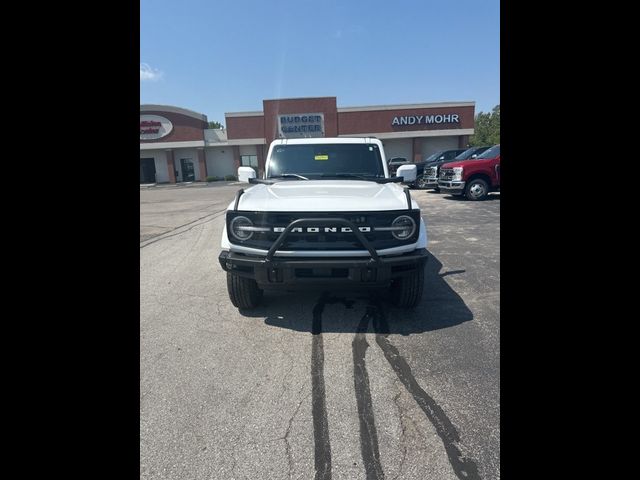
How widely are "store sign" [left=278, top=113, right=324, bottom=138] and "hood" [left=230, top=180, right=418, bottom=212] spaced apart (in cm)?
3034

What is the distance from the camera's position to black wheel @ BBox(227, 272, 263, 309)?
338 cm

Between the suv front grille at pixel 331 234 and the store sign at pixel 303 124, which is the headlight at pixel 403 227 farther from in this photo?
the store sign at pixel 303 124

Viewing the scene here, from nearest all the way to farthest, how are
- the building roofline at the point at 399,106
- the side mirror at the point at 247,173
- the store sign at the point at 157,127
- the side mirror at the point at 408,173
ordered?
the side mirror at the point at 408,173
the side mirror at the point at 247,173
the building roofline at the point at 399,106
the store sign at the point at 157,127

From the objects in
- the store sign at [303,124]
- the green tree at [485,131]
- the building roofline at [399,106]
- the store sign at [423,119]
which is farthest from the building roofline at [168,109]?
the green tree at [485,131]

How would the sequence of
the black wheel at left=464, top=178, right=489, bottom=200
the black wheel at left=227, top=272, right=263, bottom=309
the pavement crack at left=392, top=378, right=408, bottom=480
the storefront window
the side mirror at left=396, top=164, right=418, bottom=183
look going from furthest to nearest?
the storefront window, the black wheel at left=464, top=178, right=489, bottom=200, the side mirror at left=396, top=164, right=418, bottom=183, the black wheel at left=227, top=272, right=263, bottom=309, the pavement crack at left=392, top=378, right=408, bottom=480

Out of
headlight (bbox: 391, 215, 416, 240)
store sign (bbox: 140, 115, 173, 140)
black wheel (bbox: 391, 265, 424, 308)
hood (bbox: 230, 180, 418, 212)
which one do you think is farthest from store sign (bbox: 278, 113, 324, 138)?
headlight (bbox: 391, 215, 416, 240)

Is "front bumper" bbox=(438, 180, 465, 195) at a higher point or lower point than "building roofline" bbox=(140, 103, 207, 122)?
lower

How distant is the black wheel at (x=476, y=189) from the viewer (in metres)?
12.1

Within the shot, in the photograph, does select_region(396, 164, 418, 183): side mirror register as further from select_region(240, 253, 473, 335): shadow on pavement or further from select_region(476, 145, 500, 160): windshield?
select_region(476, 145, 500, 160): windshield

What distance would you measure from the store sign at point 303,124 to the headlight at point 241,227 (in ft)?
101

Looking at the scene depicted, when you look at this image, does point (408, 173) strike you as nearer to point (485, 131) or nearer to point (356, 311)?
point (356, 311)

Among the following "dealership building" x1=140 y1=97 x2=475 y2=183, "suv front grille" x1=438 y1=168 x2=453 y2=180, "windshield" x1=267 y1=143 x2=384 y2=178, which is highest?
"dealership building" x1=140 y1=97 x2=475 y2=183
